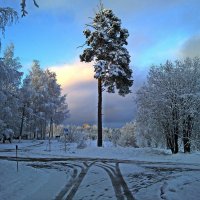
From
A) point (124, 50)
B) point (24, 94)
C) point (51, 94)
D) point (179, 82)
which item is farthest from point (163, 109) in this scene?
point (51, 94)

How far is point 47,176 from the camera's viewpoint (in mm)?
18391

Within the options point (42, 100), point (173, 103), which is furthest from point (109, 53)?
point (42, 100)

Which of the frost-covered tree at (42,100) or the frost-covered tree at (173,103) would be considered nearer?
the frost-covered tree at (173,103)

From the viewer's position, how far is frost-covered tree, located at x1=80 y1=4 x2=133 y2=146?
1599 inches

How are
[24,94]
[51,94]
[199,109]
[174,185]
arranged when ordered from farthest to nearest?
1. [51,94]
2. [24,94]
3. [199,109]
4. [174,185]

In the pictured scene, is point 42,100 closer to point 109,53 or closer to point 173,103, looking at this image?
point 109,53

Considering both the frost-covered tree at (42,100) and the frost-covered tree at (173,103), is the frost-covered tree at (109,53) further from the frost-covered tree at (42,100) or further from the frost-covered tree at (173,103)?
the frost-covered tree at (42,100)

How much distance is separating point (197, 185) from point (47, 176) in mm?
7597

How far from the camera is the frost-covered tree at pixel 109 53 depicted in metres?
40.6

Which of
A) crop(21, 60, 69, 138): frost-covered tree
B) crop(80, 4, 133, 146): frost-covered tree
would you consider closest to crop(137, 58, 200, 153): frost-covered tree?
crop(80, 4, 133, 146): frost-covered tree

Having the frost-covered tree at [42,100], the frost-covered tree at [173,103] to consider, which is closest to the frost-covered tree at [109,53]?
the frost-covered tree at [173,103]

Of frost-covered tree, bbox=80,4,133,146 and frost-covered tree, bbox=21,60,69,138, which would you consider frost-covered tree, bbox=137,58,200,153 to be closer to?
frost-covered tree, bbox=80,4,133,146

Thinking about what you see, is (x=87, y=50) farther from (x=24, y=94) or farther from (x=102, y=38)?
(x=24, y=94)

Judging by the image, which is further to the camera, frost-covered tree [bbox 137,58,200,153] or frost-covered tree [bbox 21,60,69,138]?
frost-covered tree [bbox 21,60,69,138]
